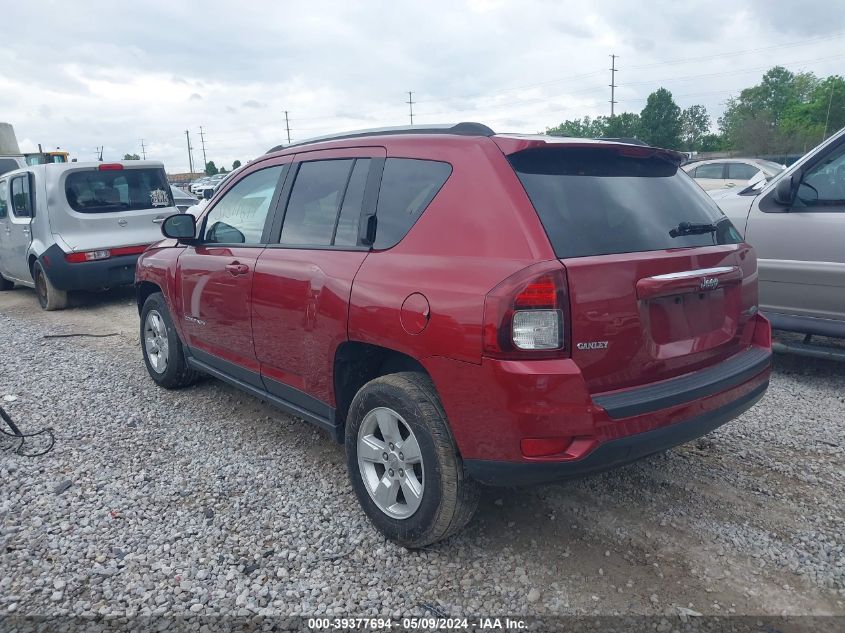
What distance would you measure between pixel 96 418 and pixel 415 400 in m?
3.01

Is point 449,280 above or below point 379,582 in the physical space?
above

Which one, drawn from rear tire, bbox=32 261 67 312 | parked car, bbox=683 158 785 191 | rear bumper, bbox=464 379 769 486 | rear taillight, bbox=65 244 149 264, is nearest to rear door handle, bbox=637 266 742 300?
rear bumper, bbox=464 379 769 486

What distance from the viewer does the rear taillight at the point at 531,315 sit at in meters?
2.32

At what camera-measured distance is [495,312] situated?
2342mm

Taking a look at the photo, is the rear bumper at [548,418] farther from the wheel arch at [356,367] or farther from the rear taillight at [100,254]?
the rear taillight at [100,254]

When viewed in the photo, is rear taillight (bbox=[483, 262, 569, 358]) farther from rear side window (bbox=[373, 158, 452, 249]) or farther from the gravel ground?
the gravel ground

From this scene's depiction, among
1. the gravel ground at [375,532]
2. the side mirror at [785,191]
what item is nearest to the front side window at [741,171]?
the side mirror at [785,191]

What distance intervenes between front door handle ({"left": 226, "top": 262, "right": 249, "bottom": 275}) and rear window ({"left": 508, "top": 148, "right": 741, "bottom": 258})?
181 centimetres

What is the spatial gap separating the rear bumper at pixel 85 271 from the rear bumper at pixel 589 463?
23.1 feet

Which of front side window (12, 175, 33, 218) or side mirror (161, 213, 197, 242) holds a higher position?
front side window (12, 175, 33, 218)

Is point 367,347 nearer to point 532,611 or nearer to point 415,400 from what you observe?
point 415,400

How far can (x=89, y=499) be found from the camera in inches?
134

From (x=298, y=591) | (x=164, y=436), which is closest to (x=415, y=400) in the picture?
(x=298, y=591)

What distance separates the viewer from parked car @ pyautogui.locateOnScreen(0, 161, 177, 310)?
822 centimetres
